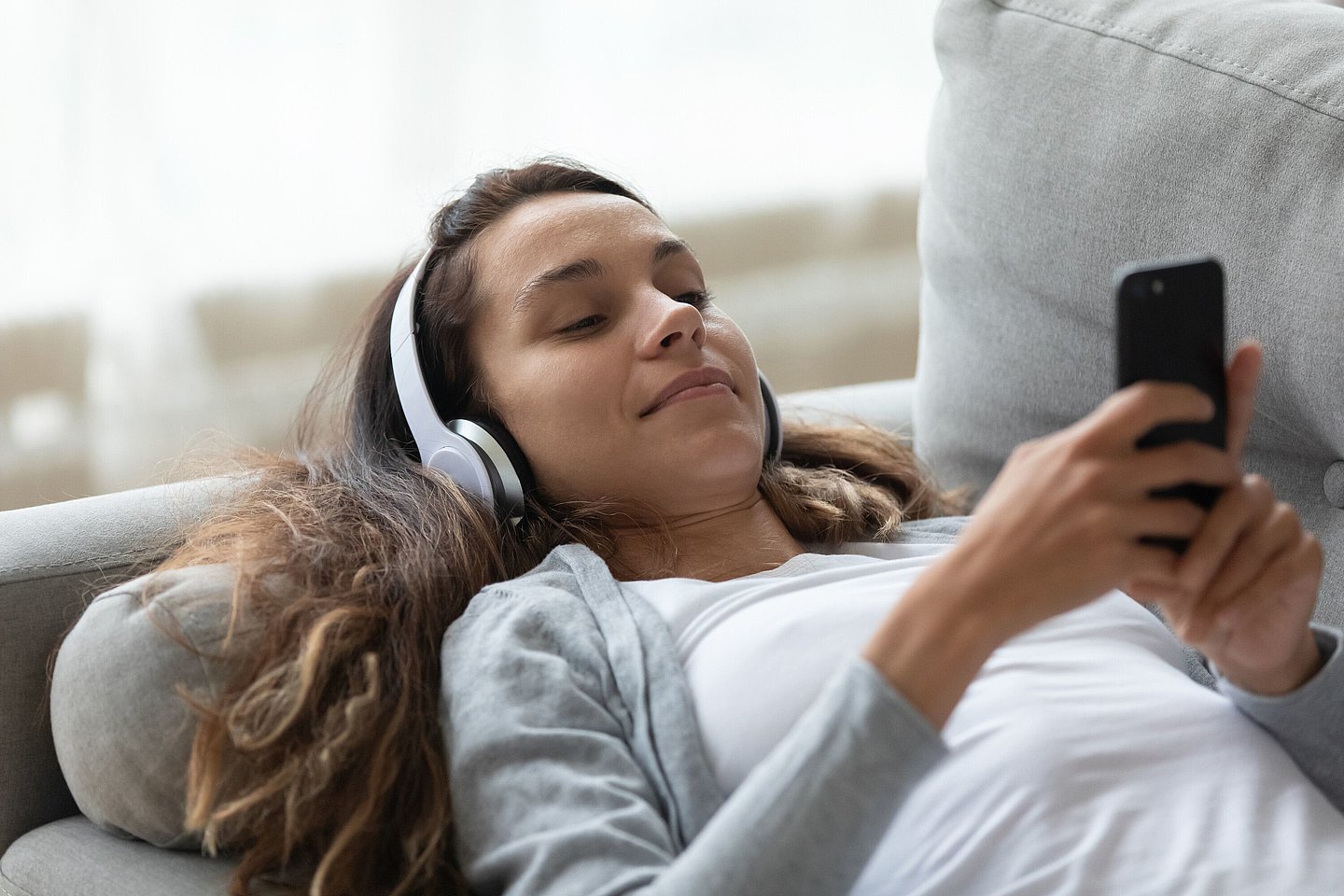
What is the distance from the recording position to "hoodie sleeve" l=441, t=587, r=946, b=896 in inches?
27.4

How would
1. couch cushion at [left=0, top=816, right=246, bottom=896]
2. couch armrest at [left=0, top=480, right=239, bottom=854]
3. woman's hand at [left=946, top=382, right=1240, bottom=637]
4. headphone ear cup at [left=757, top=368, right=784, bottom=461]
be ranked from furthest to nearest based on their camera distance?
headphone ear cup at [left=757, top=368, right=784, bottom=461], couch armrest at [left=0, top=480, right=239, bottom=854], couch cushion at [left=0, top=816, right=246, bottom=896], woman's hand at [left=946, top=382, right=1240, bottom=637]

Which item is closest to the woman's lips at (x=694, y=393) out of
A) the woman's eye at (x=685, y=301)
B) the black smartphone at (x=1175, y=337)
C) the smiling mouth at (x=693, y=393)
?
the smiling mouth at (x=693, y=393)

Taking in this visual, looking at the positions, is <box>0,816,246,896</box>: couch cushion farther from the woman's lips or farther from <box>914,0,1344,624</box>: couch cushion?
<box>914,0,1344,624</box>: couch cushion

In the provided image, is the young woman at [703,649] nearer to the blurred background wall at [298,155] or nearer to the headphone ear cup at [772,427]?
the headphone ear cup at [772,427]

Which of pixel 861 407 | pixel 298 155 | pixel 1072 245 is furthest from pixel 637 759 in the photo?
pixel 298 155

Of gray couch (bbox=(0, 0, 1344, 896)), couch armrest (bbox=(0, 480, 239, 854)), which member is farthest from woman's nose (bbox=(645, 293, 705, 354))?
couch armrest (bbox=(0, 480, 239, 854))

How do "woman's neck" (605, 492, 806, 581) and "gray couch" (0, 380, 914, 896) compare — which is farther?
"woman's neck" (605, 492, 806, 581)

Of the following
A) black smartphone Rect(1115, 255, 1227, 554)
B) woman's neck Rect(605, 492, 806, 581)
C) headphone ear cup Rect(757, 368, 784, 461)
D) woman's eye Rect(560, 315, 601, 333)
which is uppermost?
black smartphone Rect(1115, 255, 1227, 554)

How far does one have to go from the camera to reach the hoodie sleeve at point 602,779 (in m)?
0.70

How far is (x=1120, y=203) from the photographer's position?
1.22m

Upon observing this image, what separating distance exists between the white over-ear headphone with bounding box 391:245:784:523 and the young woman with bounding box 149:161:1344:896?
15mm

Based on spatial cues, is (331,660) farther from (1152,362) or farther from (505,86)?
(505,86)

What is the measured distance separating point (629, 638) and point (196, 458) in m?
0.64

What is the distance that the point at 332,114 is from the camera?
204cm
